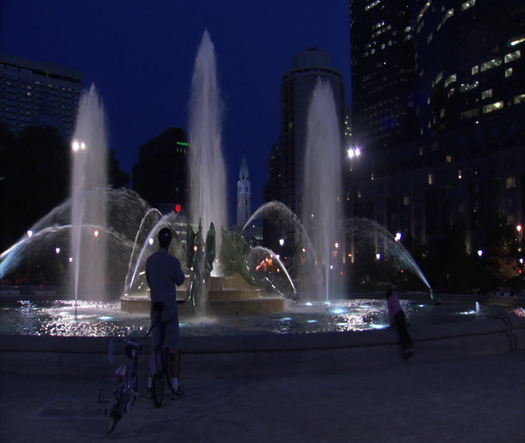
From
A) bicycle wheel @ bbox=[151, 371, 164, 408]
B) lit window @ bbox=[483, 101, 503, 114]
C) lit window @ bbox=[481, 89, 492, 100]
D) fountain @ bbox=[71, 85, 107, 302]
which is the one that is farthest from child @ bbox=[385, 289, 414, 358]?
lit window @ bbox=[481, 89, 492, 100]

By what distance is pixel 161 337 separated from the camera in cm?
759

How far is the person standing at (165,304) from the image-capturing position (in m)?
7.57

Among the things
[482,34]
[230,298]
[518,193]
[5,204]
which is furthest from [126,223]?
[482,34]

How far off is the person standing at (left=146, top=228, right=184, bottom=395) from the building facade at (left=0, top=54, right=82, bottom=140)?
174787mm

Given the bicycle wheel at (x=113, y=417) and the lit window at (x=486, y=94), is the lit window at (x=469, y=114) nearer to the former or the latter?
the lit window at (x=486, y=94)

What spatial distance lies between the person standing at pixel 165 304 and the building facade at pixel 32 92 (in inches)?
6881

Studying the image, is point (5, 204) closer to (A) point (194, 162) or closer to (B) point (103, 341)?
(A) point (194, 162)

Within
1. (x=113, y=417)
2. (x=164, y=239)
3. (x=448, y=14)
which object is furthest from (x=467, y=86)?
(x=113, y=417)

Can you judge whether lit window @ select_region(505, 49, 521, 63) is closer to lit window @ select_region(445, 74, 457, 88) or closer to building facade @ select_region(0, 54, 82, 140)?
lit window @ select_region(445, 74, 457, 88)

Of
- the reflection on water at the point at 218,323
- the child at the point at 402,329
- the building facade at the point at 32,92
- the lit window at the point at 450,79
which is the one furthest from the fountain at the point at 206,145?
the building facade at the point at 32,92

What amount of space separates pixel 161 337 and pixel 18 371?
3275mm

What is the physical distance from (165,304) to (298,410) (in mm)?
2217

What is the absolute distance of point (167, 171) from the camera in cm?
16425

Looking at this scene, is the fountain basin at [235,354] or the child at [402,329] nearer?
the fountain basin at [235,354]
